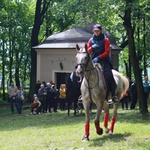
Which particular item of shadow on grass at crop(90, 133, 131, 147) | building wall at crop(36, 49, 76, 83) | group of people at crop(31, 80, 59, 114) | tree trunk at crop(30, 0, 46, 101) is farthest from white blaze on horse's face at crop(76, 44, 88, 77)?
tree trunk at crop(30, 0, 46, 101)

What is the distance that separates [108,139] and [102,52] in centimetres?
259

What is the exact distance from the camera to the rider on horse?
1178 cm

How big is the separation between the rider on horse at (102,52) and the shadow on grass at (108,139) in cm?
126

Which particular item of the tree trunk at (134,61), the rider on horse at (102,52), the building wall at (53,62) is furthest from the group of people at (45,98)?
the rider on horse at (102,52)

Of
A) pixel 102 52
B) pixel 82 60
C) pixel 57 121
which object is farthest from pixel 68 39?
pixel 82 60

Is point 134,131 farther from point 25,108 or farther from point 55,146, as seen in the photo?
point 25,108

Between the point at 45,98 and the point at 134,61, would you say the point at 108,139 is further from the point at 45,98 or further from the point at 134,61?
the point at 45,98

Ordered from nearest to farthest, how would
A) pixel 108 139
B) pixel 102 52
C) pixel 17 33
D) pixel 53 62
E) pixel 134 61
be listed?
pixel 108 139 → pixel 102 52 → pixel 134 61 → pixel 53 62 → pixel 17 33

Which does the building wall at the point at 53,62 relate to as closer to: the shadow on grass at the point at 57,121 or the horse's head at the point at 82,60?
the shadow on grass at the point at 57,121

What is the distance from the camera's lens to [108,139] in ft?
36.0

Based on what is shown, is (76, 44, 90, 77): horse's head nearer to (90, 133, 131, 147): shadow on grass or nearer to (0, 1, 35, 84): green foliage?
(90, 133, 131, 147): shadow on grass

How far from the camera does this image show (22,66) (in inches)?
2104

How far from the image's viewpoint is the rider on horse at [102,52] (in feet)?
38.7

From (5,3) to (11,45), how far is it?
928 cm
